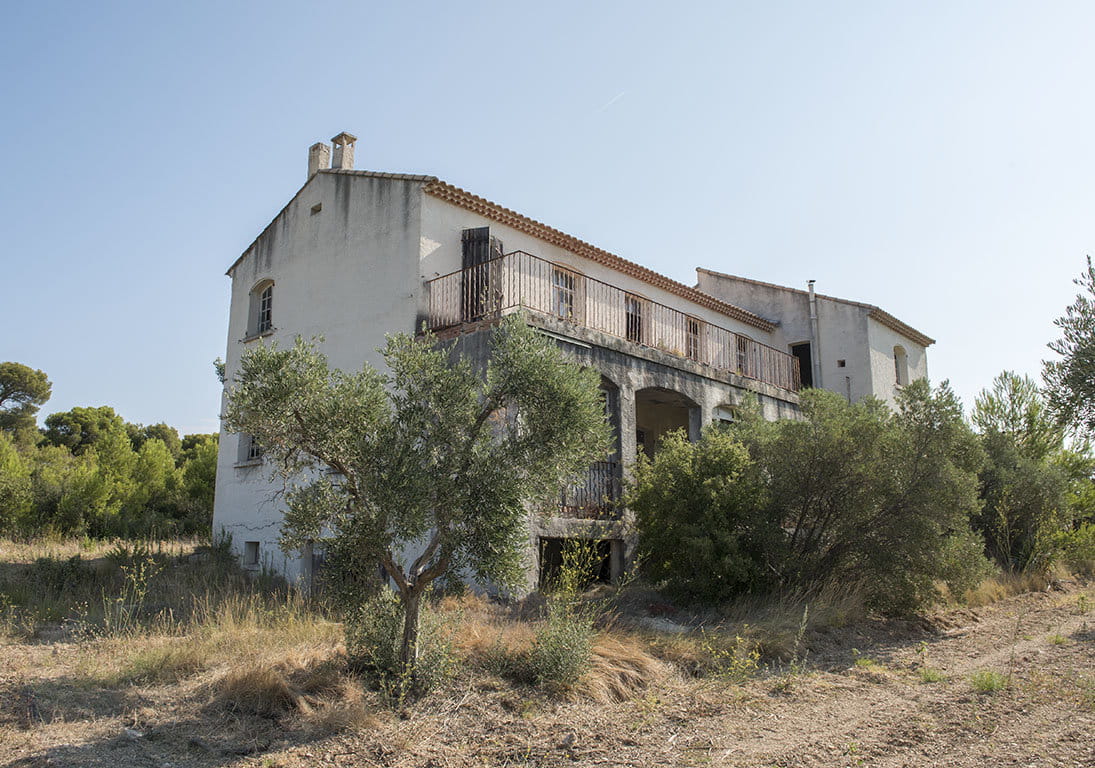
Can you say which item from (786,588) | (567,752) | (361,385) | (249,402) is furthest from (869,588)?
(249,402)

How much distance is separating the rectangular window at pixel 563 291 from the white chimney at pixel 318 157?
5.51 m

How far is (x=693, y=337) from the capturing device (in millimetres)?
17875

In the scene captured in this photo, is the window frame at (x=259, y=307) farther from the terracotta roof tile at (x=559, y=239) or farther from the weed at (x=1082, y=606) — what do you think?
the weed at (x=1082, y=606)

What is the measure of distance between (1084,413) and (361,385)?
369 inches

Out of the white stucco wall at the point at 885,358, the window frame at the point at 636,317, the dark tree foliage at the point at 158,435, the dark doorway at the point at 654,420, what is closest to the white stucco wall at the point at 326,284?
the window frame at the point at 636,317

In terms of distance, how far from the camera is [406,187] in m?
13.0

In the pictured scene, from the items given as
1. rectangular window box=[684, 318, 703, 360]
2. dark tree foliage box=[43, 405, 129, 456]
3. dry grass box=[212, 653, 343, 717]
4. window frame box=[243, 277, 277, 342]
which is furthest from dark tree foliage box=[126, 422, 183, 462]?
dry grass box=[212, 653, 343, 717]

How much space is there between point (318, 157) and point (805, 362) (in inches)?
525

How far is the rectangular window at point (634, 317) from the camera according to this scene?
627 inches

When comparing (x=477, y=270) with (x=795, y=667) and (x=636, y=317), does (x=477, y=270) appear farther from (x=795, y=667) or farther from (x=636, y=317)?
(x=795, y=667)

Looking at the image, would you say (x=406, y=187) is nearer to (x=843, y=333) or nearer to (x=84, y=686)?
(x=84, y=686)

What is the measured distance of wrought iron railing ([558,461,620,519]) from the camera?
1180 centimetres

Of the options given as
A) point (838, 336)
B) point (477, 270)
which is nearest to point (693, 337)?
point (838, 336)

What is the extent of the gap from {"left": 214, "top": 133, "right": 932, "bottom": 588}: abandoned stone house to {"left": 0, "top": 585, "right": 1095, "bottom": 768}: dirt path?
354cm
